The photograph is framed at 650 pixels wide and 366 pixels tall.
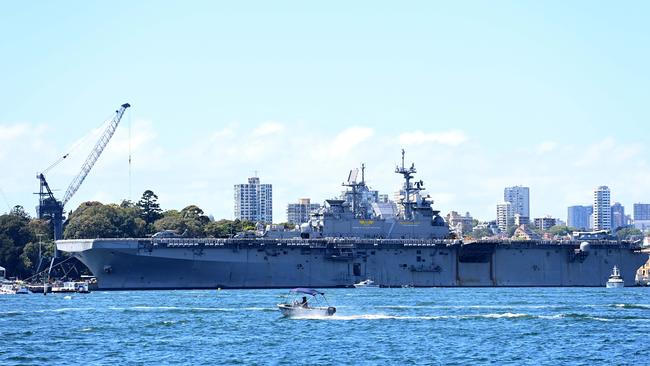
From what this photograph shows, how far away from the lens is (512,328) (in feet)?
186

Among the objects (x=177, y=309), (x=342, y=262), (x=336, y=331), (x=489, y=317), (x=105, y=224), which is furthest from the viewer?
(x=105, y=224)

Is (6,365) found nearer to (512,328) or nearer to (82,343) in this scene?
(82,343)

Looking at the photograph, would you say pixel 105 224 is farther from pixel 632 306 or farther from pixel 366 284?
pixel 632 306

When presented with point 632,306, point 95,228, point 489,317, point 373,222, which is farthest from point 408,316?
point 95,228

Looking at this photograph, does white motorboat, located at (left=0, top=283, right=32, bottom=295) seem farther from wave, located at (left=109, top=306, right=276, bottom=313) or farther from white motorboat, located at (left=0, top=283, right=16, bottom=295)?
wave, located at (left=109, top=306, right=276, bottom=313)

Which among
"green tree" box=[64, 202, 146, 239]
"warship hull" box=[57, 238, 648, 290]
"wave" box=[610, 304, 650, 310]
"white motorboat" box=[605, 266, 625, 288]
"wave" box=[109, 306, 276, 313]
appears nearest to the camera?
"wave" box=[109, 306, 276, 313]

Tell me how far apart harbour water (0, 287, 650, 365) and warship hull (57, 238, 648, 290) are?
11076 mm

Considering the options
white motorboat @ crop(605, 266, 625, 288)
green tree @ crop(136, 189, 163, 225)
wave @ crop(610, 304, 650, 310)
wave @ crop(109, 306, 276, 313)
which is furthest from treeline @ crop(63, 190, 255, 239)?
wave @ crop(610, 304, 650, 310)

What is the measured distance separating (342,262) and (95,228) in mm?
35047

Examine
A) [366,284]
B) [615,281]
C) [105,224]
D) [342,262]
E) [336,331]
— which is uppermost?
[105,224]

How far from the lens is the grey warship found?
94.1 metres

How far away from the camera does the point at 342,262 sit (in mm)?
99438

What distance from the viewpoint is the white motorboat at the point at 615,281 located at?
339 ft

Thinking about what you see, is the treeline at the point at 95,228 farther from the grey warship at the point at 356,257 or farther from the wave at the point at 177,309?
the wave at the point at 177,309
